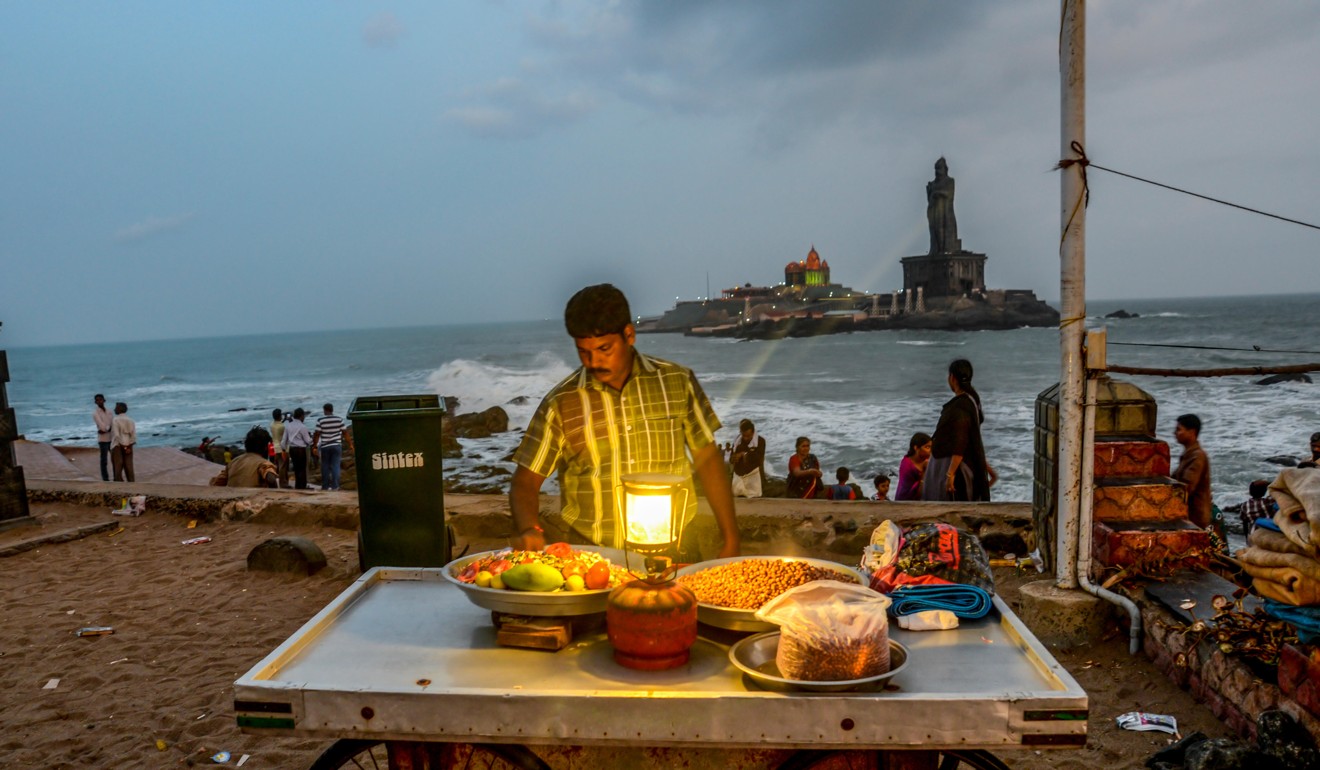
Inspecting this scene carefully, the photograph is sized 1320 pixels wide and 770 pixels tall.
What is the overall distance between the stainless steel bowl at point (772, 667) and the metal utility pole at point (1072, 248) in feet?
10.2

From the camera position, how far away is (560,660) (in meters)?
2.42

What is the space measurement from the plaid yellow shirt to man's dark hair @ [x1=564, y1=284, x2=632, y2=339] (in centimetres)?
30

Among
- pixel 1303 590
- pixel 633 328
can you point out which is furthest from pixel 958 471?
pixel 633 328

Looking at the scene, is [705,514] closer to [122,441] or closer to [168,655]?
[168,655]

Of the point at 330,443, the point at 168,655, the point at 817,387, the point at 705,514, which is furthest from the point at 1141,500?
the point at 817,387

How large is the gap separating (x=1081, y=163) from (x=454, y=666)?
4445 mm

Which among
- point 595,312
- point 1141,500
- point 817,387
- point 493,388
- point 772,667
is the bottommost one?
point 817,387

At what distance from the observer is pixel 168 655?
5.67m

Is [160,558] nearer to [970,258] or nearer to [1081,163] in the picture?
[1081,163]

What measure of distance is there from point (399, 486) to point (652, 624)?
464cm

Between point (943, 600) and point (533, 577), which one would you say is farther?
point (943, 600)

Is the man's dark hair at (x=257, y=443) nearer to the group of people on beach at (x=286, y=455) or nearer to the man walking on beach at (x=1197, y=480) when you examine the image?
the group of people on beach at (x=286, y=455)

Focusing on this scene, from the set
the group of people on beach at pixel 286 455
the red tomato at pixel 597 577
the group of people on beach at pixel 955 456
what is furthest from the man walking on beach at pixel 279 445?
the red tomato at pixel 597 577

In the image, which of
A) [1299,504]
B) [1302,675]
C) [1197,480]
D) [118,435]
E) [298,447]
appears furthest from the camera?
[118,435]
